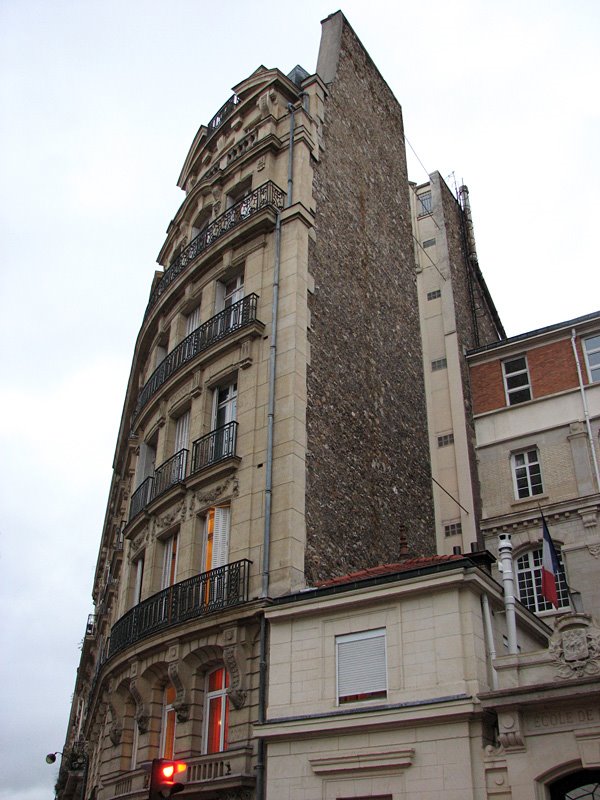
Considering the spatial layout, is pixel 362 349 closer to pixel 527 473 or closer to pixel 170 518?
pixel 527 473

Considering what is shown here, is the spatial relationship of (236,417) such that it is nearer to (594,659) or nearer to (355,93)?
(594,659)

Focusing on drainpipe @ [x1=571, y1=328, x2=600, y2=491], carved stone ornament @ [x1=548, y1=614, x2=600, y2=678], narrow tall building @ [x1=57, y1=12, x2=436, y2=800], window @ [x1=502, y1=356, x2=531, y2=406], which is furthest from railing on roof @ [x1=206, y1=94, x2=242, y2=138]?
carved stone ornament @ [x1=548, y1=614, x2=600, y2=678]

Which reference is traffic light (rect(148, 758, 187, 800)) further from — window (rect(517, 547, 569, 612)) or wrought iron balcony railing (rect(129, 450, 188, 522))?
window (rect(517, 547, 569, 612))

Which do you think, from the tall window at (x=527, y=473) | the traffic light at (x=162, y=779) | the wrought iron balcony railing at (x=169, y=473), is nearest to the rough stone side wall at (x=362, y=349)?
the tall window at (x=527, y=473)

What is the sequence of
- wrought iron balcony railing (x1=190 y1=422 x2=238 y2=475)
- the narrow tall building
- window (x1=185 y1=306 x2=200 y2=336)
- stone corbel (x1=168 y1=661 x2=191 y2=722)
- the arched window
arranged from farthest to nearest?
window (x1=185 y1=306 x2=200 y2=336)
wrought iron balcony railing (x1=190 y1=422 x2=238 y2=475)
the narrow tall building
stone corbel (x1=168 y1=661 x2=191 y2=722)
the arched window

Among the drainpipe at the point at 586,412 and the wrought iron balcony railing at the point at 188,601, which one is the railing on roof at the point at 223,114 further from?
the wrought iron balcony railing at the point at 188,601

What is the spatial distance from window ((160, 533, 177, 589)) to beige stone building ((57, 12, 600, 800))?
54 millimetres

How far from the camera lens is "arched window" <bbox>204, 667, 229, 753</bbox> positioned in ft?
52.7

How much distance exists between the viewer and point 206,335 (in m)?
21.4

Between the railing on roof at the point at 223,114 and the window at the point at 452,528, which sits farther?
the railing on roof at the point at 223,114

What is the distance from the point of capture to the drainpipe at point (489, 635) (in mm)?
13219

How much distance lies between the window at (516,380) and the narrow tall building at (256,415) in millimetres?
2608

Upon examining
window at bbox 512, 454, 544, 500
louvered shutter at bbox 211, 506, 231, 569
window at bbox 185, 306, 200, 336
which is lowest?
louvered shutter at bbox 211, 506, 231, 569

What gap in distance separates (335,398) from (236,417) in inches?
98.9
